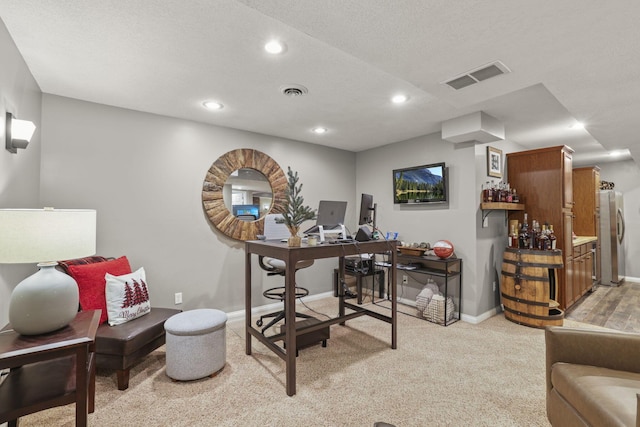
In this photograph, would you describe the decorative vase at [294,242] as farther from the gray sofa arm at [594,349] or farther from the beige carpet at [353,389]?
the gray sofa arm at [594,349]

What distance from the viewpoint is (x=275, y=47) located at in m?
2.01

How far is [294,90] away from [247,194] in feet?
5.39

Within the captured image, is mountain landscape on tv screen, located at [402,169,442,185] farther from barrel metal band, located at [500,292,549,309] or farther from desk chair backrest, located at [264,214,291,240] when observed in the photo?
desk chair backrest, located at [264,214,291,240]

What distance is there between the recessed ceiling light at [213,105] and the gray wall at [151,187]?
55cm

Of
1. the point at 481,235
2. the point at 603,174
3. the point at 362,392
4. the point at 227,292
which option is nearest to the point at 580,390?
the point at 362,392

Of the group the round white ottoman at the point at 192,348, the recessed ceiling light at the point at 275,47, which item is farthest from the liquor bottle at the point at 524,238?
the round white ottoman at the point at 192,348

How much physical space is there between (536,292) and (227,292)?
3629mm

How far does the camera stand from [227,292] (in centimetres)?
370

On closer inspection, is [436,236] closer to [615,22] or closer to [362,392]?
[362,392]

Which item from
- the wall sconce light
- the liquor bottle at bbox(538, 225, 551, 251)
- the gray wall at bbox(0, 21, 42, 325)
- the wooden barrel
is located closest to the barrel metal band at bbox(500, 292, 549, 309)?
the wooden barrel

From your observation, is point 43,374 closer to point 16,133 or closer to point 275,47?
point 16,133

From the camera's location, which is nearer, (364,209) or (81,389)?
(81,389)

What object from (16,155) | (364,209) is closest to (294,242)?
(364,209)

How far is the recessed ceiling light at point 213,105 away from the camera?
2963 mm
